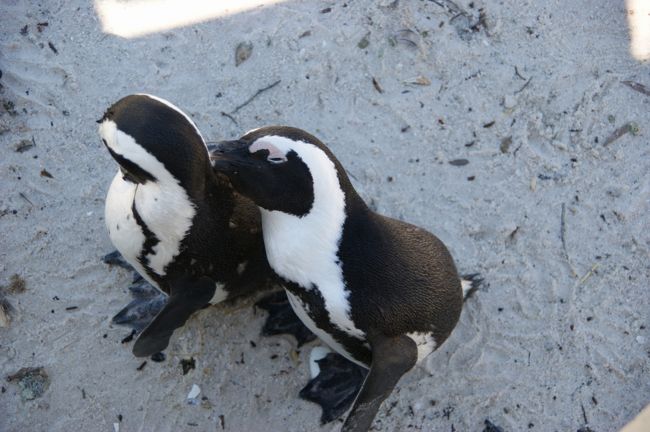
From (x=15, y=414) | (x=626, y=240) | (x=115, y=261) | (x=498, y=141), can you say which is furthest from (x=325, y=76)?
(x=15, y=414)

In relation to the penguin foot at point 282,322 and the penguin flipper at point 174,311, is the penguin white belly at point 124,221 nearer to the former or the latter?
the penguin flipper at point 174,311

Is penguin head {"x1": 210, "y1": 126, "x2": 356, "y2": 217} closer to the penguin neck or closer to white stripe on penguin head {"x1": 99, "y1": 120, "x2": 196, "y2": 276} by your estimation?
the penguin neck

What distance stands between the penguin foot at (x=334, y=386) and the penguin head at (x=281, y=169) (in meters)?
0.83

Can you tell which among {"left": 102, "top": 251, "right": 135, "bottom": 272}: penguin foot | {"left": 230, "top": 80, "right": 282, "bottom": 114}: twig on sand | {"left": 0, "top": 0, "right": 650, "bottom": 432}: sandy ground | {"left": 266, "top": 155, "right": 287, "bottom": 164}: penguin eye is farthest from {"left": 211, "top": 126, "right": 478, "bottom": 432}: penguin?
{"left": 230, "top": 80, "right": 282, "bottom": 114}: twig on sand

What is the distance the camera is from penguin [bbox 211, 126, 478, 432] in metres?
2.05

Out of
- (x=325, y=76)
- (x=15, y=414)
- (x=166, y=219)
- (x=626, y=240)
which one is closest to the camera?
(x=166, y=219)

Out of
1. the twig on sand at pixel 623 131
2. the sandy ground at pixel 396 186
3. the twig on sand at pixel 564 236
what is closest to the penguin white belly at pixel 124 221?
the sandy ground at pixel 396 186

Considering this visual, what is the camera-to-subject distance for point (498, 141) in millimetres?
3090

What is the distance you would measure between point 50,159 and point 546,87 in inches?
95.2

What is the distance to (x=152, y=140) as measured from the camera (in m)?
1.95

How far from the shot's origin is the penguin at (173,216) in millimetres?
1969

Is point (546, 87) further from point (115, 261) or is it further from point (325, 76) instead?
point (115, 261)

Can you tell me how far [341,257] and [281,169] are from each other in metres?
0.37

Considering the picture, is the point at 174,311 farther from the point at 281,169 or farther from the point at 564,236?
the point at 564,236
